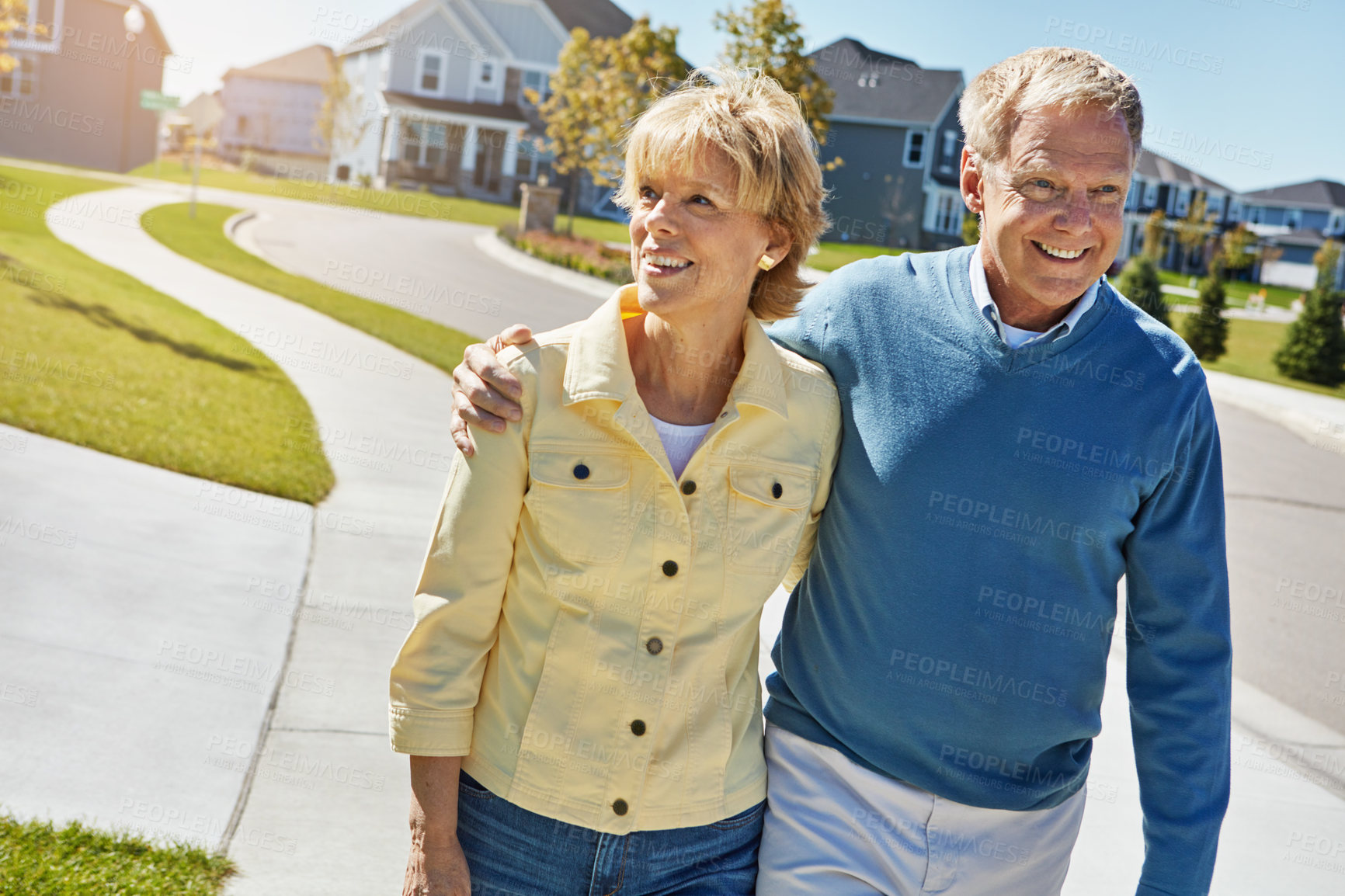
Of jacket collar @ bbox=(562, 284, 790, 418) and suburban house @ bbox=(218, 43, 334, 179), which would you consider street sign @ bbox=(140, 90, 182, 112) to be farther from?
suburban house @ bbox=(218, 43, 334, 179)

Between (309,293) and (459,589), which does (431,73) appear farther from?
(459,589)

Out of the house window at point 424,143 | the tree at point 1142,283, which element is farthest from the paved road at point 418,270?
the house window at point 424,143

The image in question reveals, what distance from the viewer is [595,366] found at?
2201mm

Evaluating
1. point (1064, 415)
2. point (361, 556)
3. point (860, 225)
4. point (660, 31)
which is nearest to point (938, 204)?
point (860, 225)

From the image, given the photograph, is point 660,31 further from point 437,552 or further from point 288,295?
point 437,552

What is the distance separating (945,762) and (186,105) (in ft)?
76.0

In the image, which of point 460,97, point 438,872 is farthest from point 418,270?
point 460,97

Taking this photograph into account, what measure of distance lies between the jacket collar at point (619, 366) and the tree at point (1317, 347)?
28.3 meters

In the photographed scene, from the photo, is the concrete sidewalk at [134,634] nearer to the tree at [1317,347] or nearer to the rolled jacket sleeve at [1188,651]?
the rolled jacket sleeve at [1188,651]

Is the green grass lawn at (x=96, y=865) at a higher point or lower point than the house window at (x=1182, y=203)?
lower

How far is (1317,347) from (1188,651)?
28018 millimetres

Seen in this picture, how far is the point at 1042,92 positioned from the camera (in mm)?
2365

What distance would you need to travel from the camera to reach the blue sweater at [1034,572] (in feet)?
7.69

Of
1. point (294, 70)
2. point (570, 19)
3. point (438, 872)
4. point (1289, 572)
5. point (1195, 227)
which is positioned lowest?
point (1289, 572)
